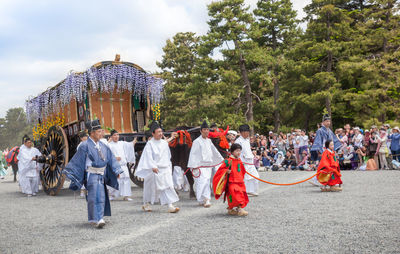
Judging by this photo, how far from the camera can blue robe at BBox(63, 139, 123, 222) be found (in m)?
5.63

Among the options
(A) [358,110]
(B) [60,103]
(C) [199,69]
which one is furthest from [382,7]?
(B) [60,103]

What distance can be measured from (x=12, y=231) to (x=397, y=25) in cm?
2179

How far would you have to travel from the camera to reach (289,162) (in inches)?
625

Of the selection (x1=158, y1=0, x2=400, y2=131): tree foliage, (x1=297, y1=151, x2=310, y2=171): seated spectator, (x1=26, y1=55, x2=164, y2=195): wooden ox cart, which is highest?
(x1=158, y1=0, x2=400, y2=131): tree foliage

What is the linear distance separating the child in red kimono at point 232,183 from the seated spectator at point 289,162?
390 inches

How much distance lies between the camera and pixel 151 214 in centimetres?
643

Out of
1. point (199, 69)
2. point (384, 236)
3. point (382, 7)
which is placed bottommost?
point (384, 236)

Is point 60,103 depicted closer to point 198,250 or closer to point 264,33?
point 198,250

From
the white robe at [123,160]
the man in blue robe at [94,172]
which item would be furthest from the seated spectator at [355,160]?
the man in blue robe at [94,172]

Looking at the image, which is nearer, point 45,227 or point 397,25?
point 45,227

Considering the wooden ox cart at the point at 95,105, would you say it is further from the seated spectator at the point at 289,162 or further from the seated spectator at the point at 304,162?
the seated spectator at the point at 289,162

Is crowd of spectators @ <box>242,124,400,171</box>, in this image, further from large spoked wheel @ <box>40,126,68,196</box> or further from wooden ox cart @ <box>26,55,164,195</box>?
large spoked wheel @ <box>40,126,68,196</box>

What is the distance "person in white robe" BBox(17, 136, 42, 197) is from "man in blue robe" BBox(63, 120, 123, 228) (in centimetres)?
559

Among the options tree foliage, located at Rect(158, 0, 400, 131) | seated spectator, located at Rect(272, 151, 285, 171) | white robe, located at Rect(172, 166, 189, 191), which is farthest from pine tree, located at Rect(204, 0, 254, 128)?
white robe, located at Rect(172, 166, 189, 191)
